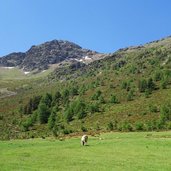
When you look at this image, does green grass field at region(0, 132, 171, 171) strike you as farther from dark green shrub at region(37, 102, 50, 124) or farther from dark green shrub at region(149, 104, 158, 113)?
dark green shrub at region(37, 102, 50, 124)

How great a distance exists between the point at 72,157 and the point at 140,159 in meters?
6.31

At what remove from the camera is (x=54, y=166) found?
28438 millimetres

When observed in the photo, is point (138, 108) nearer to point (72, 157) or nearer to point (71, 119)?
point (71, 119)

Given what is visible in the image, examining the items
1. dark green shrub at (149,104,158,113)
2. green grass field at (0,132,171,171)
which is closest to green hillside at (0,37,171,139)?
dark green shrub at (149,104,158,113)

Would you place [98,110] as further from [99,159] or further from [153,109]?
[99,159]

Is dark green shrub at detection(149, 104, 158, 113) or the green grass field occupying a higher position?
dark green shrub at detection(149, 104, 158, 113)

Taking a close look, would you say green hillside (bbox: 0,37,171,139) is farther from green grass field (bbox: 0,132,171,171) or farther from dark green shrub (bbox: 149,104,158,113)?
green grass field (bbox: 0,132,171,171)

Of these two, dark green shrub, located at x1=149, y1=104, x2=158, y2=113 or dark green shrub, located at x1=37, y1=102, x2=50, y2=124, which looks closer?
dark green shrub, located at x1=149, y1=104, x2=158, y2=113

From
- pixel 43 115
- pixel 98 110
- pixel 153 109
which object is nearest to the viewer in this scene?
pixel 153 109

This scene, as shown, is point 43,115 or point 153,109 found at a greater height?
point 153,109

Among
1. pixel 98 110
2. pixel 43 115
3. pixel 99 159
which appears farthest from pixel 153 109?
pixel 99 159

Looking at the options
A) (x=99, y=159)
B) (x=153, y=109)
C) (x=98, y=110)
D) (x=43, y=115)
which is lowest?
(x=99, y=159)

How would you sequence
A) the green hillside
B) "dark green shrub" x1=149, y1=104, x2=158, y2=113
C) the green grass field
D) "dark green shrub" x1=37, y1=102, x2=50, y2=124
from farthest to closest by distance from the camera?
1. "dark green shrub" x1=37, y1=102, x2=50, y2=124
2. "dark green shrub" x1=149, y1=104, x2=158, y2=113
3. the green hillside
4. the green grass field

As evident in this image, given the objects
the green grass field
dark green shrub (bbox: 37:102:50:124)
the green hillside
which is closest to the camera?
the green grass field
